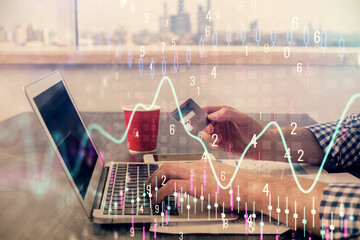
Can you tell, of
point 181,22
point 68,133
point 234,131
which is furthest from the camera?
point 181,22

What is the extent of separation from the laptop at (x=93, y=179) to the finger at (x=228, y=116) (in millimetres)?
202

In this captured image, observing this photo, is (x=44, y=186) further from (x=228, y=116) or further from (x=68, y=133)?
(x=228, y=116)

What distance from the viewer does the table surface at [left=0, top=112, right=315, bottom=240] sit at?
502 mm

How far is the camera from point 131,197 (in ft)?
1.94

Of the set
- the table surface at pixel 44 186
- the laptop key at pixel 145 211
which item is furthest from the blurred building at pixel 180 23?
the laptop key at pixel 145 211

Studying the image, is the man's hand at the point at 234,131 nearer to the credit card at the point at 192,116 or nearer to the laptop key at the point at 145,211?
the credit card at the point at 192,116

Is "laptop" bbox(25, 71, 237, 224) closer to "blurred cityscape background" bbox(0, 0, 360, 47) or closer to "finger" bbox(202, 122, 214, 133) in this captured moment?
"finger" bbox(202, 122, 214, 133)

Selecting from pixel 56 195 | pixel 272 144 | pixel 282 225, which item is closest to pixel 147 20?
pixel 272 144

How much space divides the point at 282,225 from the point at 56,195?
1.18 feet

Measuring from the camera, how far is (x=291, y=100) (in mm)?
1570

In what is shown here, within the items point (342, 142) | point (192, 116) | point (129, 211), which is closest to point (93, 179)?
point (129, 211)

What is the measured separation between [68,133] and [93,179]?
0.29 ft

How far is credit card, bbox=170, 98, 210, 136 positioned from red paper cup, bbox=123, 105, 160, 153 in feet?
0.31

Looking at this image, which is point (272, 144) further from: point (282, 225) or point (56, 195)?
point (56, 195)
